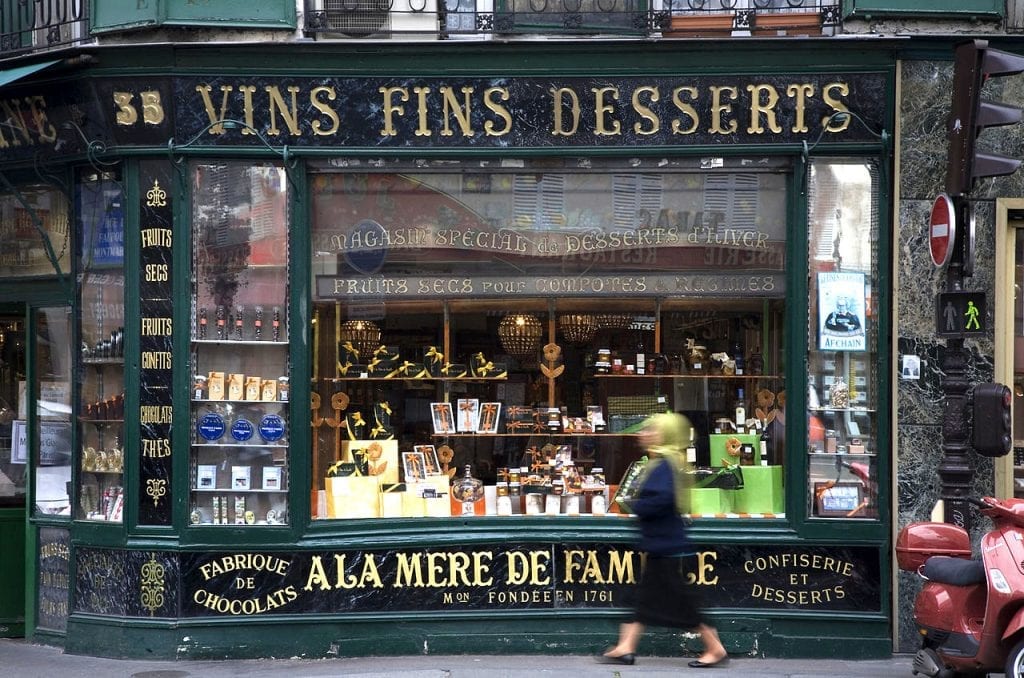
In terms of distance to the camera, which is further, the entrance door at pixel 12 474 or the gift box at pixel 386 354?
the entrance door at pixel 12 474

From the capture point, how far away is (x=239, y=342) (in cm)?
935

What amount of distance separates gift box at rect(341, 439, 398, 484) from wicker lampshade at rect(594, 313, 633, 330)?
6.41 feet

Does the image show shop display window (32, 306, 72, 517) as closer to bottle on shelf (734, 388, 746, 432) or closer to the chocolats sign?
the chocolats sign

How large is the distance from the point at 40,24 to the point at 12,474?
3.87m

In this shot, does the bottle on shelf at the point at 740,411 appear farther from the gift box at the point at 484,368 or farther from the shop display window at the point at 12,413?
the shop display window at the point at 12,413

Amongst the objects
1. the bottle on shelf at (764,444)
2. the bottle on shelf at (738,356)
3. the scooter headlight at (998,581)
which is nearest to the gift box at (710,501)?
the bottle on shelf at (764,444)

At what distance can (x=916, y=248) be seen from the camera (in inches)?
Result: 365

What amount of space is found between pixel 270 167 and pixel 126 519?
2.91m

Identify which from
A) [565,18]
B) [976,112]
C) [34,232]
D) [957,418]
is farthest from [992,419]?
[34,232]

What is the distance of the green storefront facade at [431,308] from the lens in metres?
9.20

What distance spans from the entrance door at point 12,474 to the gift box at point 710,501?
5.59 m

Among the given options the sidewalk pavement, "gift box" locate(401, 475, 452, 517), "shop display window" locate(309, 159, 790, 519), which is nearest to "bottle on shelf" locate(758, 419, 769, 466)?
"shop display window" locate(309, 159, 790, 519)

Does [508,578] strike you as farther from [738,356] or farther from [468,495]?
[738,356]

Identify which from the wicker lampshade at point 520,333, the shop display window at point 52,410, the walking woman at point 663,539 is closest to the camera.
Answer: the walking woman at point 663,539
